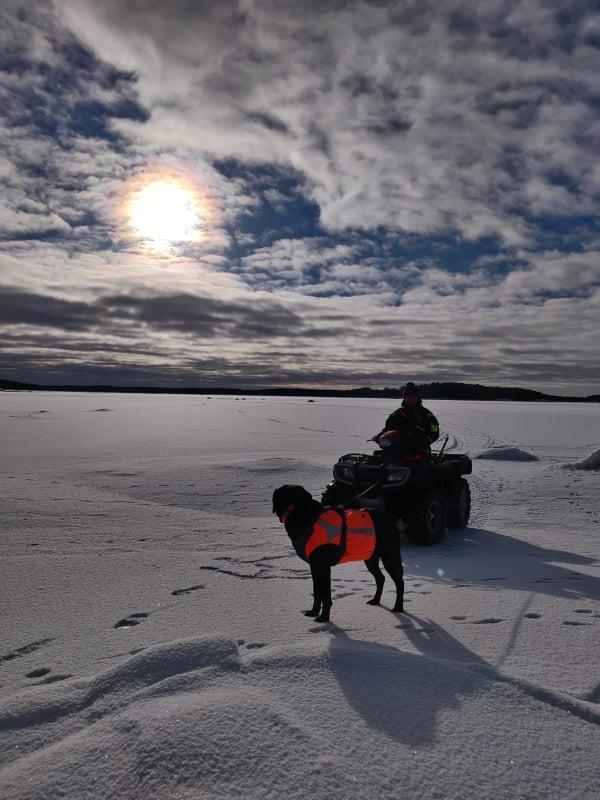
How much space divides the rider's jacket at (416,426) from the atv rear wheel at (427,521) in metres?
0.65

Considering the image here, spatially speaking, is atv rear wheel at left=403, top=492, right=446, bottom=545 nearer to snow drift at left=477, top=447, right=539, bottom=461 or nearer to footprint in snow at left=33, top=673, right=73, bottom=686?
footprint in snow at left=33, top=673, right=73, bottom=686

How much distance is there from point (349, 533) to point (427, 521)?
8.09ft

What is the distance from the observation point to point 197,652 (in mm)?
2438

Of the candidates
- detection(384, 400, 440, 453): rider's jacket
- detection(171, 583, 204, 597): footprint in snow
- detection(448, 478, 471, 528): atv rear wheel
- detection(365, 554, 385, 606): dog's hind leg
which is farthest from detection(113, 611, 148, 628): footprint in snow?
detection(448, 478, 471, 528): atv rear wheel

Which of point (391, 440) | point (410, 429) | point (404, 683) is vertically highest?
point (410, 429)

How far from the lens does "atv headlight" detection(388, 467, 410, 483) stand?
18.0 feet

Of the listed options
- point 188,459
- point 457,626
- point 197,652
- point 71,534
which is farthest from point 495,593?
point 188,459

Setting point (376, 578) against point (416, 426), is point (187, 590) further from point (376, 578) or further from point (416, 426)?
point (416, 426)

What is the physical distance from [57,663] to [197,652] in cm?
88

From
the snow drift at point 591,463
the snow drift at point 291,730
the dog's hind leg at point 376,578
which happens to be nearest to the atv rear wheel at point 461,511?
the dog's hind leg at point 376,578

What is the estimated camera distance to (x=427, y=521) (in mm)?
5656

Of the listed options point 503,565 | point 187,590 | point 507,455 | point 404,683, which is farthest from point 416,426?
point 507,455

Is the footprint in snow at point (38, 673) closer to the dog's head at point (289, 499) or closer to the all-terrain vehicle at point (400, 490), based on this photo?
the dog's head at point (289, 499)

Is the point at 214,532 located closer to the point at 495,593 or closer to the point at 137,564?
the point at 137,564
